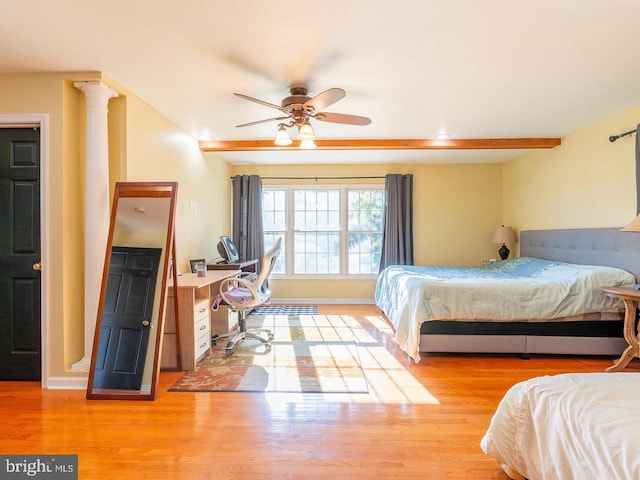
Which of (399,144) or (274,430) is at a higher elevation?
(399,144)

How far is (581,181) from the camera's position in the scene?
12.9ft

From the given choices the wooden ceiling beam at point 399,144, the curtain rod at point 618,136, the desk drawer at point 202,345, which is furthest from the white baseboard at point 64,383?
the curtain rod at point 618,136

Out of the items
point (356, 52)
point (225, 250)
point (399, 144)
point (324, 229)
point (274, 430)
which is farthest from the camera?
point (324, 229)

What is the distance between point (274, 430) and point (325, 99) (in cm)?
223

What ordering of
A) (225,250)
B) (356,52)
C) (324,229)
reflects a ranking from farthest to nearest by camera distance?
(324,229) → (225,250) → (356,52)

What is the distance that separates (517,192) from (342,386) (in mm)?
4353

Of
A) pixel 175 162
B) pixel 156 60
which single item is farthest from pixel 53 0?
pixel 175 162

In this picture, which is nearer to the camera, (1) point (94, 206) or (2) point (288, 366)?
(1) point (94, 206)

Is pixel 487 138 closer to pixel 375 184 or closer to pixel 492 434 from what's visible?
pixel 375 184

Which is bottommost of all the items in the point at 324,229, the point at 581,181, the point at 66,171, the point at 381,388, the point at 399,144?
the point at 381,388

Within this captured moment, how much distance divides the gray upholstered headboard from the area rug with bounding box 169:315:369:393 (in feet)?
8.85

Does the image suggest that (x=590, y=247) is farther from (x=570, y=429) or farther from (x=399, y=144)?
(x=570, y=429)

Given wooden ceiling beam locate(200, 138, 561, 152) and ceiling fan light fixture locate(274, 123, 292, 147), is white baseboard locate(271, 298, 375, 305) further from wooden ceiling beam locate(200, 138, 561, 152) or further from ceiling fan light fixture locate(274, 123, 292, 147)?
ceiling fan light fixture locate(274, 123, 292, 147)

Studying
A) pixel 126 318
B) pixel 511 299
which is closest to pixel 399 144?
pixel 511 299
